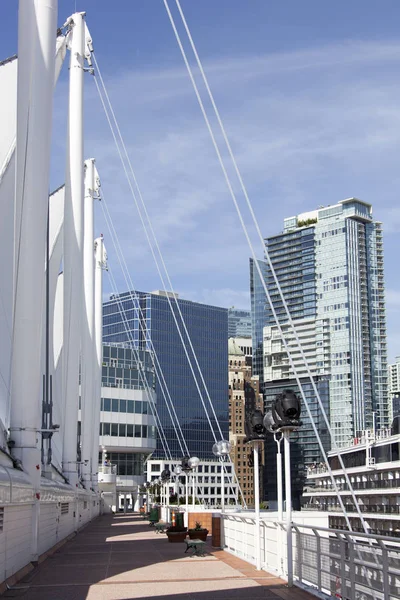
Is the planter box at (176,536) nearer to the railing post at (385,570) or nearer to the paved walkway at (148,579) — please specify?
the paved walkway at (148,579)

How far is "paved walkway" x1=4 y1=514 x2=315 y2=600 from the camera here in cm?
1386

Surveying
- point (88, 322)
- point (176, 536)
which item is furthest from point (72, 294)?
point (88, 322)

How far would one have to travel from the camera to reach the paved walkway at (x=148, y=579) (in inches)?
546

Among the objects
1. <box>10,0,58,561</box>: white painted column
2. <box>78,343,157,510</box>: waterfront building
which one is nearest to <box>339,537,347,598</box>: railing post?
<box>10,0,58,561</box>: white painted column

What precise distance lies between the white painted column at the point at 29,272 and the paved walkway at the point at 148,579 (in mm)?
2162

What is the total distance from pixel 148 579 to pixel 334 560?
4.86 meters

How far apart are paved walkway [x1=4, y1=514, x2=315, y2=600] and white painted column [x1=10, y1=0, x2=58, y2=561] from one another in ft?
7.09

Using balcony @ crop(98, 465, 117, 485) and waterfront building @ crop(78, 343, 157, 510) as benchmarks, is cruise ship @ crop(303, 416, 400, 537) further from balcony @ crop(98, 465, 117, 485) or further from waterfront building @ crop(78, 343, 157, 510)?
waterfront building @ crop(78, 343, 157, 510)

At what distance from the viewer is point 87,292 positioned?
6134 centimetres

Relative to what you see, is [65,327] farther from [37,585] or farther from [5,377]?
[37,585]

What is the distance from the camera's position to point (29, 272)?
20.3 meters

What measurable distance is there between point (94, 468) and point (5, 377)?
4509 cm

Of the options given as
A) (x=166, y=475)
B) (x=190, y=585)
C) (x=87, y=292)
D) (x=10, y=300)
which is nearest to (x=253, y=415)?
(x=190, y=585)

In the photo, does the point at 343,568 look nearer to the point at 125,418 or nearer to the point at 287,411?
the point at 287,411
